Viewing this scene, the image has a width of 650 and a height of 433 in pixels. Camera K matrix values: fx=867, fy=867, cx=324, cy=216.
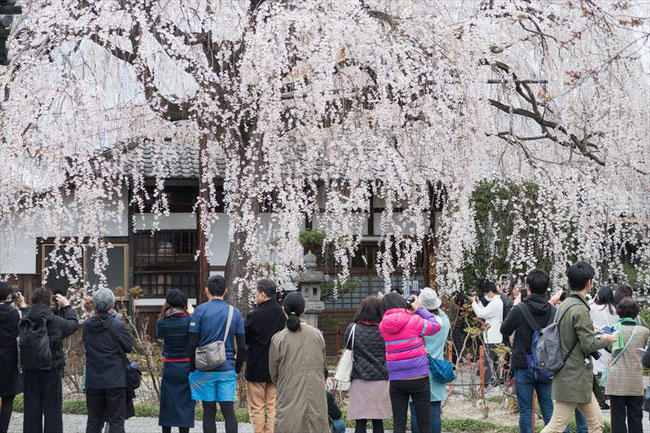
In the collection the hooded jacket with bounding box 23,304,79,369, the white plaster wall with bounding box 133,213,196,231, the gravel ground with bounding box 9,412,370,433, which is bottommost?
the gravel ground with bounding box 9,412,370,433

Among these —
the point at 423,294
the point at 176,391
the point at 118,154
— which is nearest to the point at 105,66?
the point at 118,154

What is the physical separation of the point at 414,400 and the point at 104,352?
2.69 metres

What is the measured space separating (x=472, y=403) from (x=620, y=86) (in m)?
4.87

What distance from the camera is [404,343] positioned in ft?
23.0

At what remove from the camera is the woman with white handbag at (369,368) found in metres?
7.28

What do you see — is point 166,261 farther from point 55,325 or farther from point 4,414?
point 55,325

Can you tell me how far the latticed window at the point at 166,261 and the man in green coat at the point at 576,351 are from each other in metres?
10.5

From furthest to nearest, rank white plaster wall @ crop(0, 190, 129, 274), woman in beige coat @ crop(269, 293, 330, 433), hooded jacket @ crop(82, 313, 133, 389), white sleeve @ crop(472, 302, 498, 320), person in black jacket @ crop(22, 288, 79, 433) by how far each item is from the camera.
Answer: white plaster wall @ crop(0, 190, 129, 274) < white sleeve @ crop(472, 302, 498, 320) < person in black jacket @ crop(22, 288, 79, 433) < hooded jacket @ crop(82, 313, 133, 389) < woman in beige coat @ crop(269, 293, 330, 433)

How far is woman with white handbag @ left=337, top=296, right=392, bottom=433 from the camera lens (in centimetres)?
728

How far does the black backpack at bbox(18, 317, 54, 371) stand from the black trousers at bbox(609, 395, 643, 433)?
4.89 m

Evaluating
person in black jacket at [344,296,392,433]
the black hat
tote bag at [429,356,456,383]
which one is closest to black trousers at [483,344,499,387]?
tote bag at [429,356,456,383]

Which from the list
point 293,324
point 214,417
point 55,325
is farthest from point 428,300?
point 55,325

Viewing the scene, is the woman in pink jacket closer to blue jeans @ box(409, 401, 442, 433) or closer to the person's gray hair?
blue jeans @ box(409, 401, 442, 433)

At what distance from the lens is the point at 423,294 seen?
24.5ft
